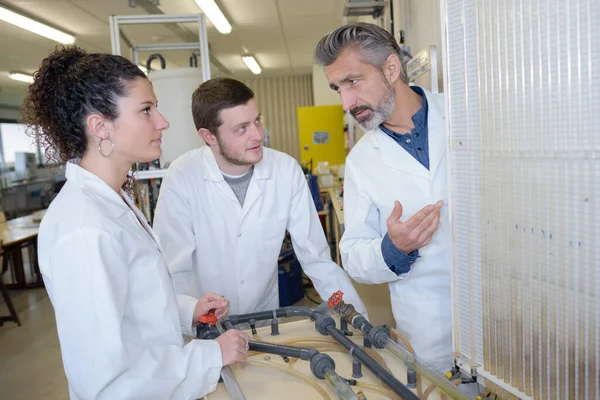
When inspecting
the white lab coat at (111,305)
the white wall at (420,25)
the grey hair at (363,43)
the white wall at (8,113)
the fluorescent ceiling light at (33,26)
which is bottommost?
the white lab coat at (111,305)

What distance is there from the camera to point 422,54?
2.13 metres

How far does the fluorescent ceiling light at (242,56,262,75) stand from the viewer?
8.08 m

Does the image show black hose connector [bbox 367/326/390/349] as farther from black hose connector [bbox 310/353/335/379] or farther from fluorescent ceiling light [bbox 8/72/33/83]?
fluorescent ceiling light [bbox 8/72/33/83]

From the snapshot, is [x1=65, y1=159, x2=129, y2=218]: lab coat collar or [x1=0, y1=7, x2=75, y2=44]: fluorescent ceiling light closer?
[x1=65, y1=159, x2=129, y2=218]: lab coat collar

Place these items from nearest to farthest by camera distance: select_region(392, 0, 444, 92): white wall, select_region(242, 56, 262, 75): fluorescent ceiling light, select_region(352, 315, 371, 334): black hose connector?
1. select_region(352, 315, 371, 334): black hose connector
2. select_region(392, 0, 444, 92): white wall
3. select_region(242, 56, 262, 75): fluorescent ceiling light

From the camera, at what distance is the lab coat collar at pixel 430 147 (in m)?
1.26

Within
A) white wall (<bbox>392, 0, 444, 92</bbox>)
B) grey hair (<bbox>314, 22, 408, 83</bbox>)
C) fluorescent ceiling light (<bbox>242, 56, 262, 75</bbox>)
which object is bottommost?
grey hair (<bbox>314, 22, 408, 83</bbox>)

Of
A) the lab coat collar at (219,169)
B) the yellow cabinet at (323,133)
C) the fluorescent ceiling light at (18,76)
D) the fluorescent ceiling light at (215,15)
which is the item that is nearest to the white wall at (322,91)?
the yellow cabinet at (323,133)

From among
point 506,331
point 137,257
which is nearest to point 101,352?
point 137,257

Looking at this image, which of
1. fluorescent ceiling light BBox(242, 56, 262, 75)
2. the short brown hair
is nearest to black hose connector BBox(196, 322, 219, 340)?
the short brown hair

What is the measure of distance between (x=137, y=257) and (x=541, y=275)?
0.79 metres

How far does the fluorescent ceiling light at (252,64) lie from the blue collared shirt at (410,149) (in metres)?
7.05

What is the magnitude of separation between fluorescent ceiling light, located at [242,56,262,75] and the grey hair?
6999 millimetres

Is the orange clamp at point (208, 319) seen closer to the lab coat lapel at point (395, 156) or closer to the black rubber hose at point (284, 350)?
the black rubber hose at point (284, 350)
